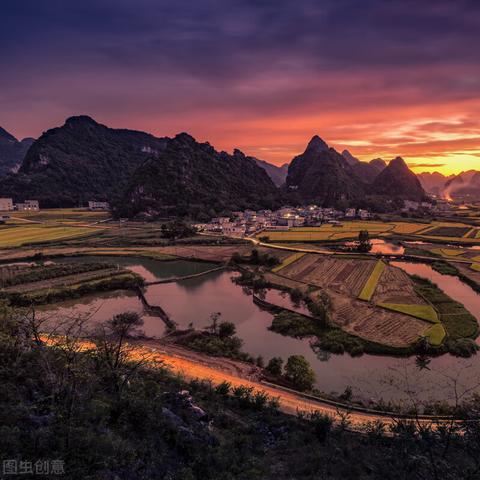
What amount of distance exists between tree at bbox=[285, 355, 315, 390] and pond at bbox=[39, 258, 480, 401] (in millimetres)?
1068

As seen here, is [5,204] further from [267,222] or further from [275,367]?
[275,367]

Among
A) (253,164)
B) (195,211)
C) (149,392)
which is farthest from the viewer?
(253,164)

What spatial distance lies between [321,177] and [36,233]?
117446 mm

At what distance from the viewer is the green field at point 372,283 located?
98.4 feet

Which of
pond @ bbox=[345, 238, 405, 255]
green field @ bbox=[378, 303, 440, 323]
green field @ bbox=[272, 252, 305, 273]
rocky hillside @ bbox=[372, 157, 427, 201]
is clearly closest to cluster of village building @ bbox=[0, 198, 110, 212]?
green field @ bbox=[272, 252, 305, 273]

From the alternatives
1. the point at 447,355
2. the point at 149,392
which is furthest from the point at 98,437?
the point at 447,355

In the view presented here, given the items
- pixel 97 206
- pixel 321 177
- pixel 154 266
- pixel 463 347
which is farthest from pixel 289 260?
pixel 321 177

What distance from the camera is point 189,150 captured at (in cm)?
12950

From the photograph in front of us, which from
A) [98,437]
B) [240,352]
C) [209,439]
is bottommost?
[240,352]

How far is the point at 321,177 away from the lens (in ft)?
486

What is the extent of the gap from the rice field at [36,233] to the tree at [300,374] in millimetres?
53894

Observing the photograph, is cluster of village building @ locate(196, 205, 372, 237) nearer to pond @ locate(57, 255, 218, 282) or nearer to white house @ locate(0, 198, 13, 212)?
pond @ locate(57, 255, 218, 282)

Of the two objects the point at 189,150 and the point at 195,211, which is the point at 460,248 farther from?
the point at 189,150

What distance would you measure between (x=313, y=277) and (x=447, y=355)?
1790 centimetres
